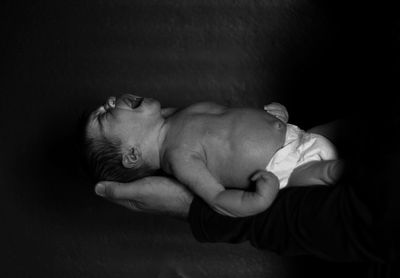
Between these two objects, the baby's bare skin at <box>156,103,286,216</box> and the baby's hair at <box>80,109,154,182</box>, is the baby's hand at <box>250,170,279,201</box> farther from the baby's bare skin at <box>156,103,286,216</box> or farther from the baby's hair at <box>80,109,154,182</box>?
the baby's hair at <box>80,109,154,182</box>

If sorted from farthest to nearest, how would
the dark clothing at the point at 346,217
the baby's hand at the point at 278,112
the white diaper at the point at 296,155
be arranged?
the baby's hand at the point at 278,112
the white diaper at the point at 296,155
the dark clothing at the point at 346,217

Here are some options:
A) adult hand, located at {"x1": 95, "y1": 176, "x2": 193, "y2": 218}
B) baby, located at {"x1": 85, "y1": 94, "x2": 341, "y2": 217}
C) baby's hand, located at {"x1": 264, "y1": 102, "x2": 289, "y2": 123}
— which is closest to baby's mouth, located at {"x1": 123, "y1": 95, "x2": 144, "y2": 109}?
baby, located at {"x1": 85, "y1": 94, "x2": 341, "y2": 217}

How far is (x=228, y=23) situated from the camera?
1519mm

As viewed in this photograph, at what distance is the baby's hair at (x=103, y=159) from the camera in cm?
95

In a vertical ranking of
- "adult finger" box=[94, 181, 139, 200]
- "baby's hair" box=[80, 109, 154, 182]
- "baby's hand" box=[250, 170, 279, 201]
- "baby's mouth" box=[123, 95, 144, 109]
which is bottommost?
"adult finger" box=[94, 181, 139, 200]

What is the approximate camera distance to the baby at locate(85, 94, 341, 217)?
801mm

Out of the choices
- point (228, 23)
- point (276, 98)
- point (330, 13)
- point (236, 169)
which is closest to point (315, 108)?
point (276, 98)

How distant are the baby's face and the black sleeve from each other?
240 mm

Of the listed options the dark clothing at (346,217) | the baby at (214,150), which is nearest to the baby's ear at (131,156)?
the baby at (214,150)

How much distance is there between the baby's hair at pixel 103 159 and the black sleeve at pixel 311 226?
0.25 m

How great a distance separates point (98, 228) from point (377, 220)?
0.97 meters

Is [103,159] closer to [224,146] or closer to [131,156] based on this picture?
[131,156]

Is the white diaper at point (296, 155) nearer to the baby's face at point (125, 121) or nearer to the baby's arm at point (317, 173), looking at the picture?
the baby's arm at point (317, 173)

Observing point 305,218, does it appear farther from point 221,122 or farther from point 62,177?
point 62,177
